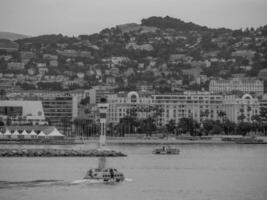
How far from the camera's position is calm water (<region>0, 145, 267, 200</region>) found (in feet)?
184

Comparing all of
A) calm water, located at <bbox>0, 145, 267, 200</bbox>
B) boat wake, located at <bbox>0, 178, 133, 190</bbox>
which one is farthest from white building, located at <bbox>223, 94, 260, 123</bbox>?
boat wake, located at <bbox>0, 178, 133, 190</bbox>

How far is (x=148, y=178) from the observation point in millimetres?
67812

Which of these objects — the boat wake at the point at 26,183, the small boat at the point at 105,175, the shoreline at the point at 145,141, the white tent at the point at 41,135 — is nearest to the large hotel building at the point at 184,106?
the shoreline at the point at 145,141

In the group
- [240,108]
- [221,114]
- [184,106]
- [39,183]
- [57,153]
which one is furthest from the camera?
[184,106]

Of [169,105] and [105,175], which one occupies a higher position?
[169,105]

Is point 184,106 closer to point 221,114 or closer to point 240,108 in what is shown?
point 240,108

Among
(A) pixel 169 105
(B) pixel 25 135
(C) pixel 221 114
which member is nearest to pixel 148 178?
(B) pixel 25 135

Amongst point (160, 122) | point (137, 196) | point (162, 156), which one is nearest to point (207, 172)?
point (137, 196)

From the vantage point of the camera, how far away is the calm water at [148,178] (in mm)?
56219

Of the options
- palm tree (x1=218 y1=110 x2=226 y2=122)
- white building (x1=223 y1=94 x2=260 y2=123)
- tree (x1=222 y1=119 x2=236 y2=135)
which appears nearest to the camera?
tree (x1=222 y1=119 x2=236 y2=135)

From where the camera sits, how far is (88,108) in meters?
188

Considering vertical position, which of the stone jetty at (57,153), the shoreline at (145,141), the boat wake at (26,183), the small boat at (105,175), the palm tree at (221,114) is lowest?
the boat wake at (26,183)

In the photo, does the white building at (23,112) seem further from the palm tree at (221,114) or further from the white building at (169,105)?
the palm tree at (221,114)

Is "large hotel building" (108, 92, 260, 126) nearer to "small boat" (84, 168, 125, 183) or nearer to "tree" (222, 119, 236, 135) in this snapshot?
"tree" (222, 119, 236, 135)
